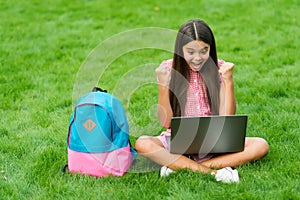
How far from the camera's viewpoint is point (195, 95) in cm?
339

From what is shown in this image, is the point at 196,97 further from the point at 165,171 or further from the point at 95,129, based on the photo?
the point at 95,129

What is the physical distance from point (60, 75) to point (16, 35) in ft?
4.74

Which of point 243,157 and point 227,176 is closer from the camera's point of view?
point 227,176

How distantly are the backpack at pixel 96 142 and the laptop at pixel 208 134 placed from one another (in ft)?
1.04

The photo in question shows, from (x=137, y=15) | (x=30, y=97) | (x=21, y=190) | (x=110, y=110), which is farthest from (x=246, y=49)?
(x=21, y=190)

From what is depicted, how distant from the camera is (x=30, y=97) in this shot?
14.6ft

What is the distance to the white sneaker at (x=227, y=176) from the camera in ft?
9.83

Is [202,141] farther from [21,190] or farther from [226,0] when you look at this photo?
[226,0]

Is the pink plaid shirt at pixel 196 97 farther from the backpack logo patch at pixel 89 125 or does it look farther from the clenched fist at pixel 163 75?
the backpack logo patch at pixel 89 125

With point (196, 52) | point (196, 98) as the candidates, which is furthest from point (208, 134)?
point (196, 52)

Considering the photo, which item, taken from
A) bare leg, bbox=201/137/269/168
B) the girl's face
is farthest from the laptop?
the girl's face

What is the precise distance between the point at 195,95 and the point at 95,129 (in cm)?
68

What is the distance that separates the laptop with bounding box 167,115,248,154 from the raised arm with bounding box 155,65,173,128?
0.52 ft

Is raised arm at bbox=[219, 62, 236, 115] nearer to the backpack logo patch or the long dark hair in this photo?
the long dark hair
